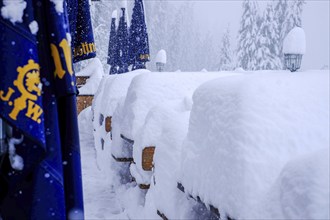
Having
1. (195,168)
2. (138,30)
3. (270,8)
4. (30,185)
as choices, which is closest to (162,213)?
(195,168)

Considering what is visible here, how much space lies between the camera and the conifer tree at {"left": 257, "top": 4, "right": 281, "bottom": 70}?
32594mm

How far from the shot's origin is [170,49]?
175 feet

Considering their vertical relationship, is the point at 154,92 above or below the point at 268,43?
below

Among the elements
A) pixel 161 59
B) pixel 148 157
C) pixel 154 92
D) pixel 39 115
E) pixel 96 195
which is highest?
pixel 39 115

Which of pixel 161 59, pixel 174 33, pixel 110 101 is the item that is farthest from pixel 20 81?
pixel 174 33

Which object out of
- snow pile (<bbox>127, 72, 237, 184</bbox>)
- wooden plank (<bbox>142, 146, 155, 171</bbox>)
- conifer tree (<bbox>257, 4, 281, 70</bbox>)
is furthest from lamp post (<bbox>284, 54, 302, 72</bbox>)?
conifer tree (<bbox>257, 4, 281, 70</bbox>)

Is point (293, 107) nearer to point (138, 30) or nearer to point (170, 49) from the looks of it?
point (138, 30)

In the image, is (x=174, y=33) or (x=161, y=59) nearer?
(x=161, y=59)

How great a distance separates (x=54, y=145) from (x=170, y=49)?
172ft

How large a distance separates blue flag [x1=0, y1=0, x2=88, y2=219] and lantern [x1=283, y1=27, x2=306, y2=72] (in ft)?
7.75

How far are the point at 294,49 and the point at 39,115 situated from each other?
107 inches

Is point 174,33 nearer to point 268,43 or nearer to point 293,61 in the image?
point 268,43

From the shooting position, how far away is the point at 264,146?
2246mm

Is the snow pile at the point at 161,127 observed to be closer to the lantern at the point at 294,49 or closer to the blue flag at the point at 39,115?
the lantern at the point at 294,49
